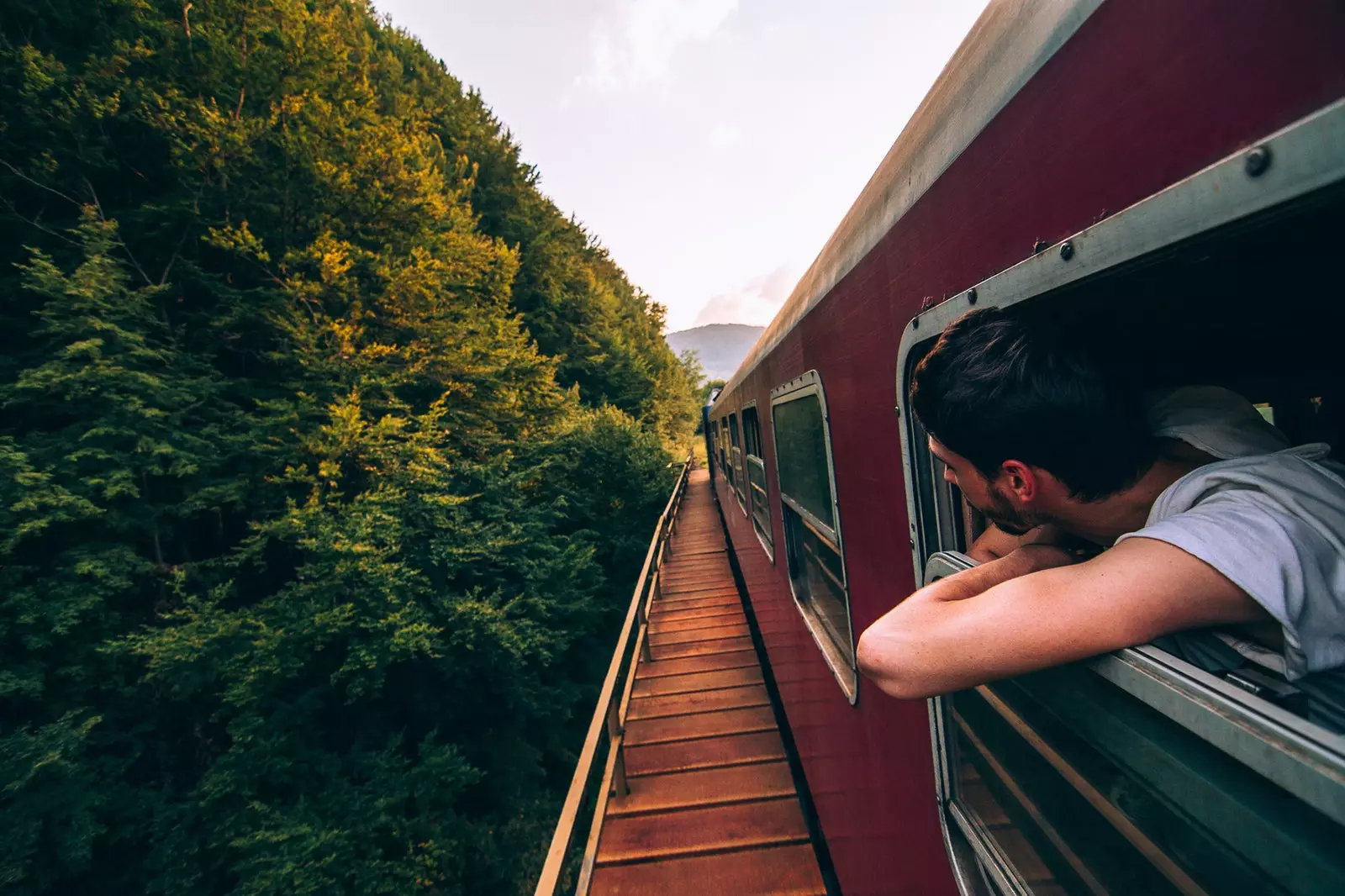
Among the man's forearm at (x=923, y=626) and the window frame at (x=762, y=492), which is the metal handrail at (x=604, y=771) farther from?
the man's forearm at (x=923, y=626)

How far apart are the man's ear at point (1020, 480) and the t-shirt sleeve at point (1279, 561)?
0.20 m

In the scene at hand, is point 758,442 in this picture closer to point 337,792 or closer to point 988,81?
point 988,81

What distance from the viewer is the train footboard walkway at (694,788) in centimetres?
320

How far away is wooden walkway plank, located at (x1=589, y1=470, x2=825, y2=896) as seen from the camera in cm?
323

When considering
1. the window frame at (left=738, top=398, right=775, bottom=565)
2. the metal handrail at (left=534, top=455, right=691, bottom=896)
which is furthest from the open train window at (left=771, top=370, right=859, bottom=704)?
the metal handrail at (left=534, top=455, right=691, bottom=896)

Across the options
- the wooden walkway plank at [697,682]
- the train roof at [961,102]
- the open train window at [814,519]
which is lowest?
the wooden walkway plank at [697,682]

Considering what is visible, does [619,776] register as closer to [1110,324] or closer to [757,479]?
[757,479]

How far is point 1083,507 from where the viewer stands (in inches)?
30.9

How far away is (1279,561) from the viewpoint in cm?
52

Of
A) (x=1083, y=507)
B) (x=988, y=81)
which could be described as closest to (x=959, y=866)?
(x=1083, y=507)

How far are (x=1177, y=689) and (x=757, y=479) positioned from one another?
441 centimetres

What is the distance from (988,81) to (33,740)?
432 inches

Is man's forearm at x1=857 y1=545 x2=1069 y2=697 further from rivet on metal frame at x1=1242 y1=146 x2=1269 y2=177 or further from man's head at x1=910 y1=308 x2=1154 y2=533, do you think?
rivet on metal frame at x1=1242 y1=146 x2=1269 y2=177

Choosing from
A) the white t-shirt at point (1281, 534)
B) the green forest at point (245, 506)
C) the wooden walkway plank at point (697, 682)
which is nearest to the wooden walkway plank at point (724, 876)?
the wooden walkway plank at point (697, 682)
